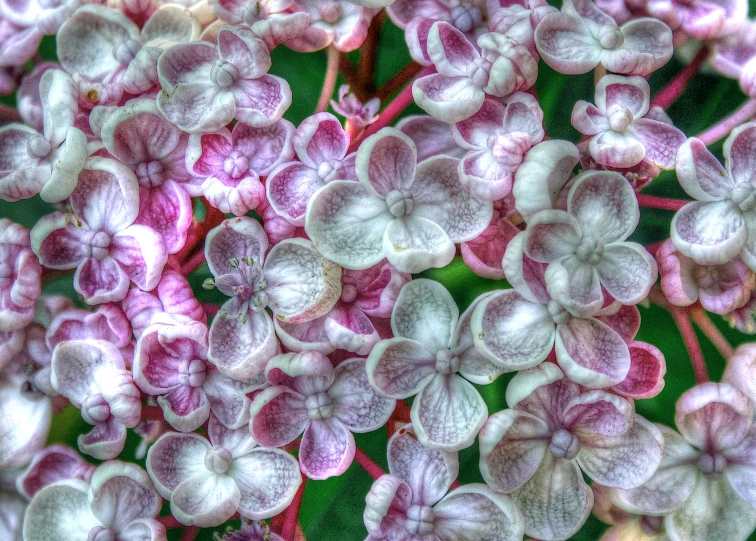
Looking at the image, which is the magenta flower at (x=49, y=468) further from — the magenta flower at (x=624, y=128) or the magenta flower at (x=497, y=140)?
the magenta flower at (x=624, y=128)

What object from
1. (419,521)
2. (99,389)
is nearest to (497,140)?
(419,521)

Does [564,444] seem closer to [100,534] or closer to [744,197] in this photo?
[744,197]

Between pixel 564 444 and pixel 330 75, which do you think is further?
pixel 330 75

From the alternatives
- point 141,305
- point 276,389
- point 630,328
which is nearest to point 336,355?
point 276,389

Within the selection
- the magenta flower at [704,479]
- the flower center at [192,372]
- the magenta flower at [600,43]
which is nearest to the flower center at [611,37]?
the magenta flower at [600,43]

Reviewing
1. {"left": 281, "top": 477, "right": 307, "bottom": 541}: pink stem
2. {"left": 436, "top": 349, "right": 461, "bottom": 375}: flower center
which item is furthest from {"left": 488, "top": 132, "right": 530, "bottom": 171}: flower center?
{"left": 281, "top": 477, "right": 307, "bottom": 541}: pink stem

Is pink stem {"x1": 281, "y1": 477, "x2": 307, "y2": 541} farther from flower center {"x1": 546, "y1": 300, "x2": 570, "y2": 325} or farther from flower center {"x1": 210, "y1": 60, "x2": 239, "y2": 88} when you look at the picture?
flower center {"x1": 210, "y1": 60, "x2": 239, "y2": 88}
